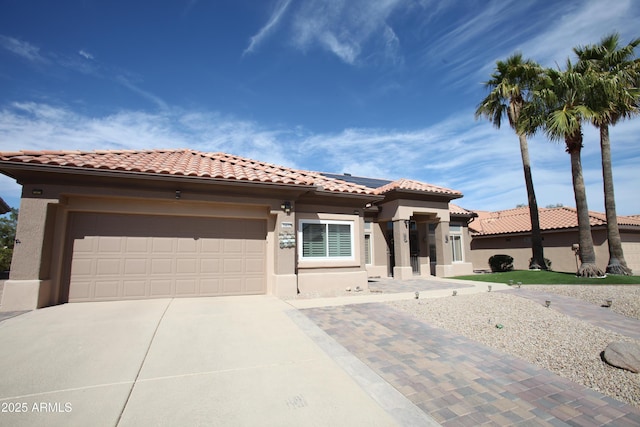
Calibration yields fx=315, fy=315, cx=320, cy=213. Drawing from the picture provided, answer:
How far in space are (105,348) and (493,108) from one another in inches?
842

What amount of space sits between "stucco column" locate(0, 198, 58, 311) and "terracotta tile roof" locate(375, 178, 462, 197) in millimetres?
13495

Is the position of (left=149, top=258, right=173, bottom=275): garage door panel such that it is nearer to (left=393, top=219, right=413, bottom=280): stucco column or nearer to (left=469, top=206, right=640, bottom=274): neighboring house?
(left=393, top=219, right=413, bottom=280): stucco column

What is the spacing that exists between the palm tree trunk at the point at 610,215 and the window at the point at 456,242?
6818 mm

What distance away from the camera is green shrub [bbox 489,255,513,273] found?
20938 millimetres

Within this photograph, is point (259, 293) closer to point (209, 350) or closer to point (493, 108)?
point (209, 350)

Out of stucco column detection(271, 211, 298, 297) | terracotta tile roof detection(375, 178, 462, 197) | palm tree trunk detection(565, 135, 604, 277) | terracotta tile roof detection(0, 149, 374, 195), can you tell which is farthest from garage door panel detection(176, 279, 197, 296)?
palm tree trunk detection(565, 135, 604, 277)

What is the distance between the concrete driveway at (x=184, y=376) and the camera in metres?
3.25

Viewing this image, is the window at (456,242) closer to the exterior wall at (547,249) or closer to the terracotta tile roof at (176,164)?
the exterior wall at (547,249)

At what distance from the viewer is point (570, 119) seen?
14.0 metres

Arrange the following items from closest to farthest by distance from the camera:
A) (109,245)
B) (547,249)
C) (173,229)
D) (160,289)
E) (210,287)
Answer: (109,245)
(160,289)
(173,229)
(210,287)
(547,249)

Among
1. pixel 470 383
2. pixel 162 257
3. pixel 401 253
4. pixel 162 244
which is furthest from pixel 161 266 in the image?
pixel 401 253

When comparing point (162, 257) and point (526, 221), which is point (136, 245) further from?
point (526, 221)

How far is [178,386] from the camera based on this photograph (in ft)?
12.6

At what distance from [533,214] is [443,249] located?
523 cm
